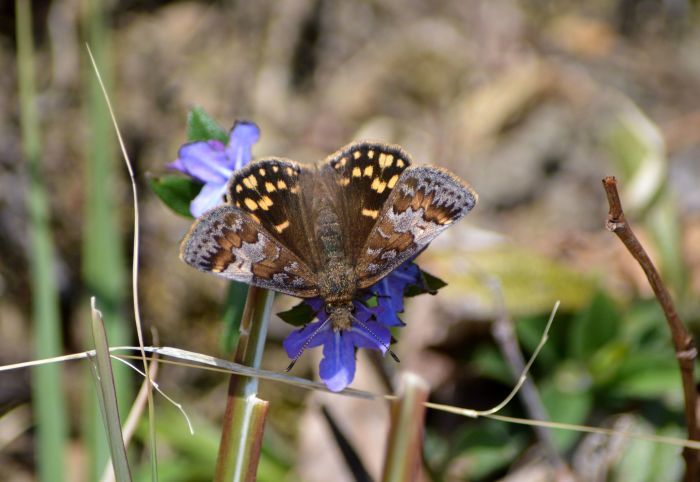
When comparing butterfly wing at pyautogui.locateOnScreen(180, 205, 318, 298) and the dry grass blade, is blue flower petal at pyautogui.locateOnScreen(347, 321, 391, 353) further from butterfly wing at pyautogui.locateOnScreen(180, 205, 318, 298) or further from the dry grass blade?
the dry grass blade

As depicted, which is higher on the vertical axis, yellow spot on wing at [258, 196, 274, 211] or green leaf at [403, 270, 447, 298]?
yellow spot on wing at [258, 196, 274, 211]

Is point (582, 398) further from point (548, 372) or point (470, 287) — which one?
point (470, 287)

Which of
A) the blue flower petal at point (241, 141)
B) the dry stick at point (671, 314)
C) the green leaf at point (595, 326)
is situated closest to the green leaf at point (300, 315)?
the blue flower petal at point (241, 141)

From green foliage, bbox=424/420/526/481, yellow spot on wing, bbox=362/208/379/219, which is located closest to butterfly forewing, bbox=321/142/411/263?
yellow spot on wing, bbox=362/208/379/219

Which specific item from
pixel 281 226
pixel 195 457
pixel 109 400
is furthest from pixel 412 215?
pixel 195 457

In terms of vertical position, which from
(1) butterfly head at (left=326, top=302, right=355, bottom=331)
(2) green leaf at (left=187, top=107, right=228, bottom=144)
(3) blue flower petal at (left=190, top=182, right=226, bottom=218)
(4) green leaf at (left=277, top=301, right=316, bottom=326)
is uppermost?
(2) green leaf at (left=187, top=107, right=228, bottom=144)

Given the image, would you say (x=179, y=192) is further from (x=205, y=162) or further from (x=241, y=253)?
(x=241, y=253)
